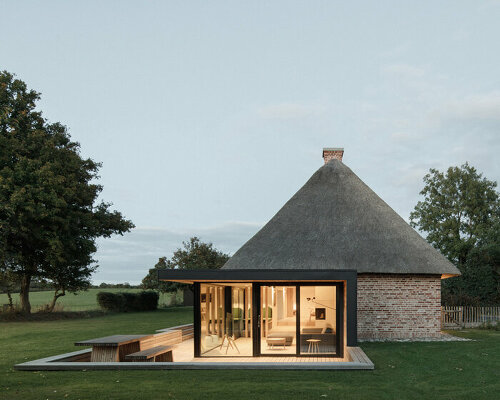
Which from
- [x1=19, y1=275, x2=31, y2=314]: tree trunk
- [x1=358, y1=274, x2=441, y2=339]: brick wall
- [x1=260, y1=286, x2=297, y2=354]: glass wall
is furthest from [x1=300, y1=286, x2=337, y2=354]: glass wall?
→ [x1=19, y1=275, x2=31, y2=314]: tree trunk

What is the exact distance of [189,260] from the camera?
46031 millimetres

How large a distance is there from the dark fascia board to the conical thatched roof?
15.9 feet

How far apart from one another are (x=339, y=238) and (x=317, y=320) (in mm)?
5602


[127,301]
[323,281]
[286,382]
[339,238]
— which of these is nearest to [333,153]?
[339,238]

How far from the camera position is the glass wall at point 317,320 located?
45.2 feet

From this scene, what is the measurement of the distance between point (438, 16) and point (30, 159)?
21.5 metres

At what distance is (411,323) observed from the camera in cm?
1780

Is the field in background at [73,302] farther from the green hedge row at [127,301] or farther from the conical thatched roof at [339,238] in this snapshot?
the conical thatched roof at [339,238]

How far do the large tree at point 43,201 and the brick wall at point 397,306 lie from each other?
17.9m

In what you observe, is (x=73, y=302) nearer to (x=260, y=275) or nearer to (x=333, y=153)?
(x=333, y=153)

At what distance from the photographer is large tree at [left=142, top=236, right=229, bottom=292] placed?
148 ft

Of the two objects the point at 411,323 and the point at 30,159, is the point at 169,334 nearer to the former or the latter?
the point at 411,323

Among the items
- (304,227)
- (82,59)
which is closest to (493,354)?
(304,227)

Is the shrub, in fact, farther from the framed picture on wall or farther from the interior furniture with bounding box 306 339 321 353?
the framed picture on wall
